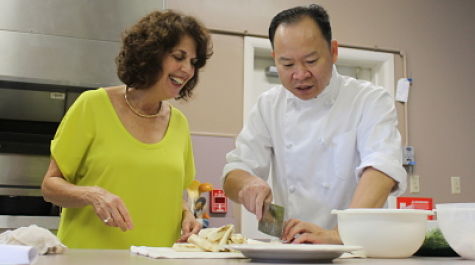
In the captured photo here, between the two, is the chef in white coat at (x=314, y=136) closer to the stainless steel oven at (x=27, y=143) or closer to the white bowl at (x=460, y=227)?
the white bowl at (x=460, y=227)

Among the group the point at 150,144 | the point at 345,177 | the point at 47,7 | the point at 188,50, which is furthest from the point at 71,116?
the point at 47,7

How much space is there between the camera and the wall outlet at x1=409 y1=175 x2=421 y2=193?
3.29 meters

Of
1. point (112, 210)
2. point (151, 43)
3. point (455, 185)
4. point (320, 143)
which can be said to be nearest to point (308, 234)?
point (112, 210)

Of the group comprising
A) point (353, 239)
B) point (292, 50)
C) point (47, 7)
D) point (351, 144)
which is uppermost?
point (47, 7)

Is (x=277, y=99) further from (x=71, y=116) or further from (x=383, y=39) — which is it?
(x=383, y=39)

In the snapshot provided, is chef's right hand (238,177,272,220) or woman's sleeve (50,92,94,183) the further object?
woman's sleeve (50,92,94,183)

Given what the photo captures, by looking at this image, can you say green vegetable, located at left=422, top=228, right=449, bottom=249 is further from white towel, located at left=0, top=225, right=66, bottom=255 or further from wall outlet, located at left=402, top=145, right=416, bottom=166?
wall outlet, located at left=402, top=145, right=416, bottom=166

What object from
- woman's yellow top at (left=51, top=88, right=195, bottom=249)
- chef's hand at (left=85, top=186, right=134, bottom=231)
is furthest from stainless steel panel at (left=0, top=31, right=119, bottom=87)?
chef's hand at (left=85, top=186, right=134, bottom=231)

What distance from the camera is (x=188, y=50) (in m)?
1.62

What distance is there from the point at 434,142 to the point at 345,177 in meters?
2.12

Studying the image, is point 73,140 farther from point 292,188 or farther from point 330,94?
point 330,94

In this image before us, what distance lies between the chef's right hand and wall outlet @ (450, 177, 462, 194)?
2.49m

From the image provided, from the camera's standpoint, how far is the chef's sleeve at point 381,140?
1344mm

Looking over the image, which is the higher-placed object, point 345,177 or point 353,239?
point 345,177
